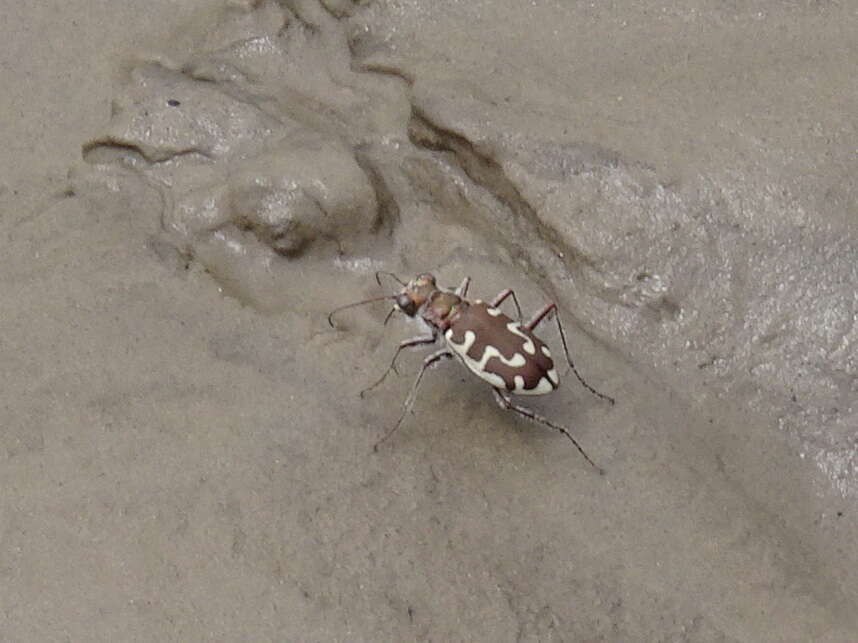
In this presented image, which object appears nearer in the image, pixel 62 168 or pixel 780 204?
pixel 780 204

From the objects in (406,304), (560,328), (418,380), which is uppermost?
(560,328)

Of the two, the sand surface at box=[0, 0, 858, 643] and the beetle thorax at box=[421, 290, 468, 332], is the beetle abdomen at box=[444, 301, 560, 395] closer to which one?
the beetle thorax at box=[421, 290, 468, 332]

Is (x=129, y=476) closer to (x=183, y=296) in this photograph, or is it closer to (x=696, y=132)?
(x=183, y=296)

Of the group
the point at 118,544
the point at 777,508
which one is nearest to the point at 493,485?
the point at 777,508

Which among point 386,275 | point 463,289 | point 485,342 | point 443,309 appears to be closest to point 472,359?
point 485,342

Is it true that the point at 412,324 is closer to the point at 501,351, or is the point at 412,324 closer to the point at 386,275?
the point at 386,275
